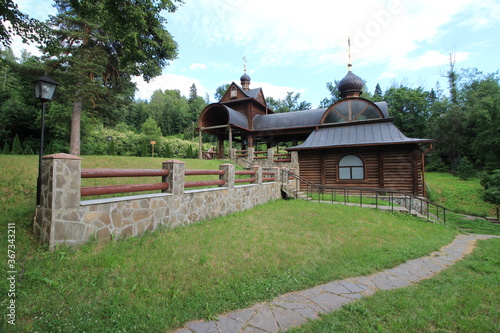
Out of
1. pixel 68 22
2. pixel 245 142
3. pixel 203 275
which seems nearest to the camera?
pixel 203 275

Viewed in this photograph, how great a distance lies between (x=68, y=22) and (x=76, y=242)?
15.1m

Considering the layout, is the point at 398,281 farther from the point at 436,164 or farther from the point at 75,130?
the point at 436,164

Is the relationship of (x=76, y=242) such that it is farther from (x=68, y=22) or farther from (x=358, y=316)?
(x=68, y=22)

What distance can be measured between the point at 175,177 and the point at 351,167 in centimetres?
1169

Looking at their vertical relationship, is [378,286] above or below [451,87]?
below

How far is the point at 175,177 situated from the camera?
530cm

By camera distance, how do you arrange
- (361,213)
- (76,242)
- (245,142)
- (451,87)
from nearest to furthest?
(76,242) → (361,213) → (245,142) → (451,87)

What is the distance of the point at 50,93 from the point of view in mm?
5023

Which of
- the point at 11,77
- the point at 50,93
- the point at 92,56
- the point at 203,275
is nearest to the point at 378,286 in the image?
the point at 203,275

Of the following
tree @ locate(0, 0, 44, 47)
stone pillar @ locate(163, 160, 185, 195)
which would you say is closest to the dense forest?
tree @ locate(0, 0, 44, 47)

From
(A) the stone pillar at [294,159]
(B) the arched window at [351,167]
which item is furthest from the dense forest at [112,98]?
(B) the arched window at [351,167]

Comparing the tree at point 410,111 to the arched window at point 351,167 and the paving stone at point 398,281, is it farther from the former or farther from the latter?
the paving stone at point 398,281

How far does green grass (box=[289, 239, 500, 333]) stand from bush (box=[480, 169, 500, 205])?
51.8 feet

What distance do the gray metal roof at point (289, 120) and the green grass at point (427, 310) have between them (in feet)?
52.0
